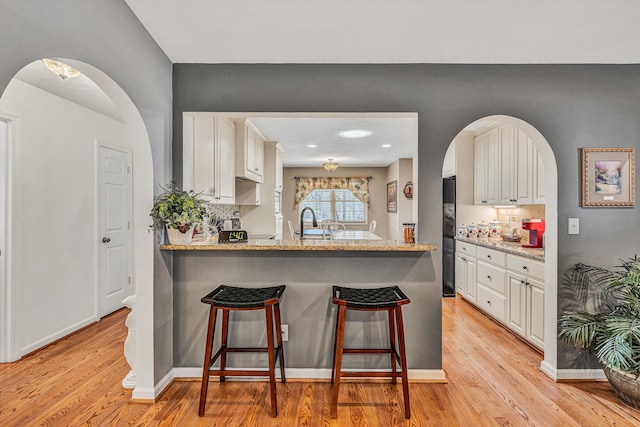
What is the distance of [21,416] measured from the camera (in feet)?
6.83

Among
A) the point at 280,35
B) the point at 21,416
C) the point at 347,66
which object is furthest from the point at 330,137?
the point at 21,416

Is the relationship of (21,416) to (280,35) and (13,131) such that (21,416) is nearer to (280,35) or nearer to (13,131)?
(13,131)

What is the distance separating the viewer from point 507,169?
13.0 feet

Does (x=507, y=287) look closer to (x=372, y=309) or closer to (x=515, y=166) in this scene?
(x=515, y=166)

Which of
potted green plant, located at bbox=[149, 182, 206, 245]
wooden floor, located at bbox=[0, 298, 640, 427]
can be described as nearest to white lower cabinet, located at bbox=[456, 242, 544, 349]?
wooden floor, located at bbox=[0, 298, 640, 427]

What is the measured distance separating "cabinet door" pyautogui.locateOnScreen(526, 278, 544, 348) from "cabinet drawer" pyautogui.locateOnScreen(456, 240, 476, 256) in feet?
3.79

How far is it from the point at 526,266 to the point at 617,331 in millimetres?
1007

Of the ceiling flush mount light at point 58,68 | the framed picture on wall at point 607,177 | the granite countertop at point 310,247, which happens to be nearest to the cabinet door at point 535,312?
the framed picture on wall at point 607,177

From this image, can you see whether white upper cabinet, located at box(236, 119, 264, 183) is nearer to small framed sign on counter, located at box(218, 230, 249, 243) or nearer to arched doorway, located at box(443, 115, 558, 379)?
small framed sign on counter, located at box(218, 230, 249, 243)

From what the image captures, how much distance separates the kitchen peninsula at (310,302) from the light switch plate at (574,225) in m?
1.05

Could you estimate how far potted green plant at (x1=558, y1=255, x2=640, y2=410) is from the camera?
2.11 metres

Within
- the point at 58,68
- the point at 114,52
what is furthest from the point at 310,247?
the point at 58,68

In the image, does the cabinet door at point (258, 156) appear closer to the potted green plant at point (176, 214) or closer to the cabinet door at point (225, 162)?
the cabinet door at point (225, 162)

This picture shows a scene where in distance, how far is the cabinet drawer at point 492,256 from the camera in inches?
139
